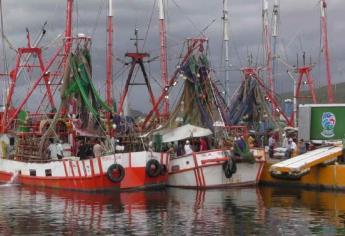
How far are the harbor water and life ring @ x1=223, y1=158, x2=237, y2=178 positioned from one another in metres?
1.11

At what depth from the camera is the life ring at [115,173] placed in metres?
39.6

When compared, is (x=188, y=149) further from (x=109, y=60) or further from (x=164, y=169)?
A: (x=109, y=60)

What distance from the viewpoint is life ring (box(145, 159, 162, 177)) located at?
1599 inches

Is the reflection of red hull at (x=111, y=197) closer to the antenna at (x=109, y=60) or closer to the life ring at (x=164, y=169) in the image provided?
the life ring at (x=164, y=169)

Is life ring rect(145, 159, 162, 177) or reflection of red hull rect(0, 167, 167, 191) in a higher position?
life ring rect(145, 159, 162, 177)

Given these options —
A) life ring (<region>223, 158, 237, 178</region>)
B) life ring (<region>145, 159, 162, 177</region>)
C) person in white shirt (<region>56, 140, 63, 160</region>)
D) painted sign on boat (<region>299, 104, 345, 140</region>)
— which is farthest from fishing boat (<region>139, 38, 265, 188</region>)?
person in white shirt (<region>56, 140, 63, 160</region>)

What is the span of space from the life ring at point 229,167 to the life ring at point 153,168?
3.49 meters

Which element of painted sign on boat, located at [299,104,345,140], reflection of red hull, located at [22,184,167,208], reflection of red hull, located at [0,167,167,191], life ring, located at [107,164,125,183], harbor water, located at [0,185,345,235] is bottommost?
harbor water, located at [0,185,345,235]

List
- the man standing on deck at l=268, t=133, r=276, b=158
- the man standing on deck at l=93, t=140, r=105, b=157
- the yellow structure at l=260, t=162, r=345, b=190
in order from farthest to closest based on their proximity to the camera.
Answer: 1. the man standing on deck at l=268, t=133, r=276, b=158
2. the man standing on deck at l=93, t=140, r=105, b=157
3. the yellow structure at l=260, t=162, r=345, b=190

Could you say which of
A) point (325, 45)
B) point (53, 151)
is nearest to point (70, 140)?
point (53, 151)

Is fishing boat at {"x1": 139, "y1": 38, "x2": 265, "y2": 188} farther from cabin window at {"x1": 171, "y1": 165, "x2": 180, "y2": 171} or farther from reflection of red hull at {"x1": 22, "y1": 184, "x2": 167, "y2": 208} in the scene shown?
reflection of red hull at {"x1": 22, "y1": 184, "x2": 167, "y2": 208}

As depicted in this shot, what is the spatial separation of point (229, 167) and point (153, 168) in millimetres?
4071

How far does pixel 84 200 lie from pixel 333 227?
44.9 ft

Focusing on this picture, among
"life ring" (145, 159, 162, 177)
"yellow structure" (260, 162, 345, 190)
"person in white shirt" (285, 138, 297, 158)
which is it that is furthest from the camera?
"person in white shirt" (285, 138, 297, 158)
